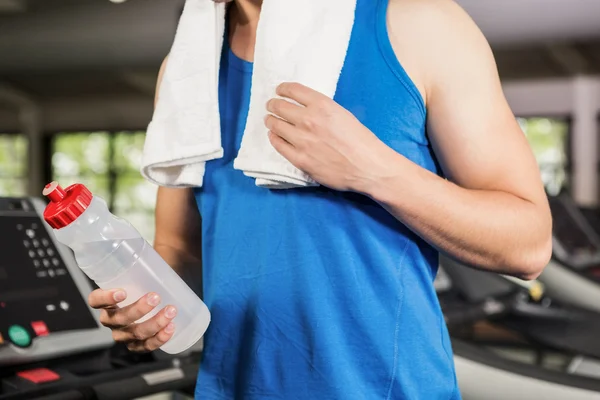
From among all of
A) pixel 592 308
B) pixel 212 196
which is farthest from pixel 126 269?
pixel 592 308

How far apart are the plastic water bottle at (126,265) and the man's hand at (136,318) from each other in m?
0.02

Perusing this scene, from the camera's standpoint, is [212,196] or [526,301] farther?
[526,301]

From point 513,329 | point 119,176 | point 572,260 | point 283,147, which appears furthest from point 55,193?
point 119,176

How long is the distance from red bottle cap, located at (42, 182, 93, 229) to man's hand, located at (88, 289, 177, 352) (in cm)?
10

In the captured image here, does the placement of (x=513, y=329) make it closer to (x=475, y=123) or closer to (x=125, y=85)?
(x=475, y=123)

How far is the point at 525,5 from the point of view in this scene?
286 inches

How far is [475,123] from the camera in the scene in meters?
0.86

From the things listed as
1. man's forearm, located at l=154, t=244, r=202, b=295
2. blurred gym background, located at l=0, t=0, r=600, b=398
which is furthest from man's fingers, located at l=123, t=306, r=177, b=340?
blurred gym background, located at l=0, t=0, r=600, b=398

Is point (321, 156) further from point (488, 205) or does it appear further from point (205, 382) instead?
point (205, 382)

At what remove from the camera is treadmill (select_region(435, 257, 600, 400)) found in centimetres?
188

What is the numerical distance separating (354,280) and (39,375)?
62 centimetres

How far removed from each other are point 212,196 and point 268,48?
0.22 m

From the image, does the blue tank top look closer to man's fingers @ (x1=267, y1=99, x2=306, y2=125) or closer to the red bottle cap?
man's fingers @ (x1=267, y1=99, x2=306, y2=125)

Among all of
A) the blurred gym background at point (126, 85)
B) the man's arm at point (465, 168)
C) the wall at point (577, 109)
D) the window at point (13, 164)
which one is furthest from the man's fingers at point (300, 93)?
the window at point (13, 164)
